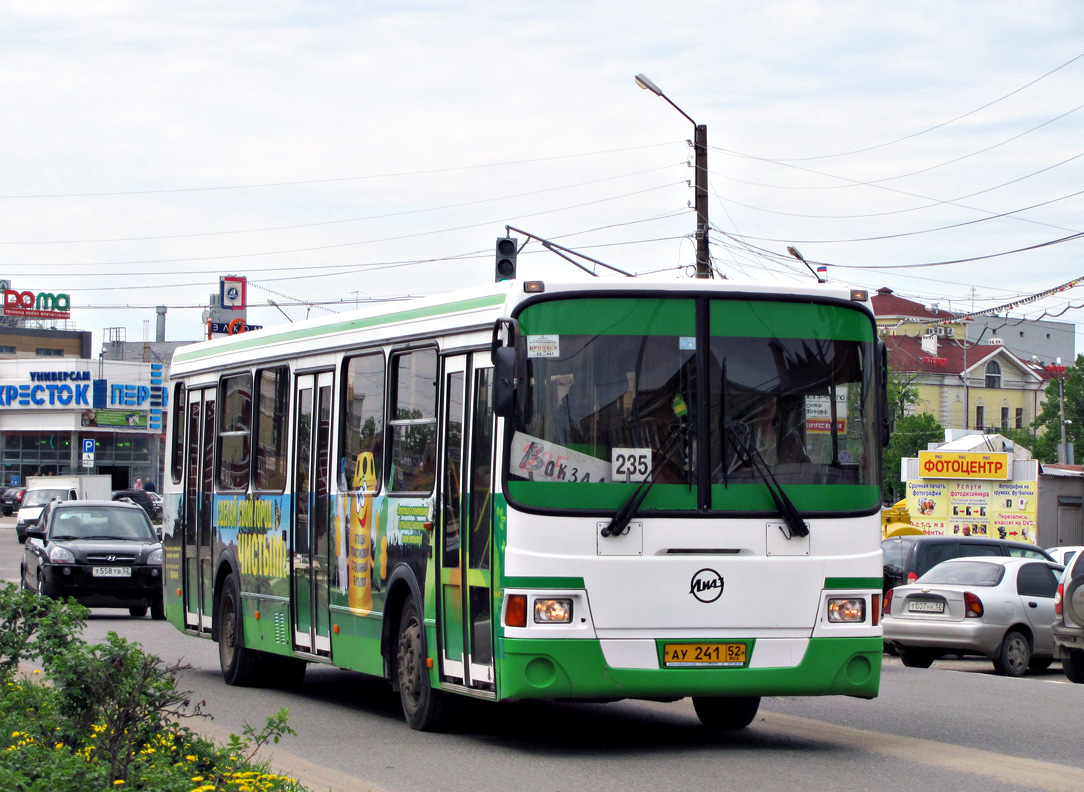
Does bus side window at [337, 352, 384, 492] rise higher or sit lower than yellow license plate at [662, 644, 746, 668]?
higher

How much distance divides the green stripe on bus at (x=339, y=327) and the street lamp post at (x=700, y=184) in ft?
42.2

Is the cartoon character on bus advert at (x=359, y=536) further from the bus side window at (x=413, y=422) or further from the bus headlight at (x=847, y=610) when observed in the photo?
the bus headlight at (x=847, y=610)

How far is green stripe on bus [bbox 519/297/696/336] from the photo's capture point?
9.51m

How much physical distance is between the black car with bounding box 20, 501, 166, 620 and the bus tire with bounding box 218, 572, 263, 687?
27.4 ft

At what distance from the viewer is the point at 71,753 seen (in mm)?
7246

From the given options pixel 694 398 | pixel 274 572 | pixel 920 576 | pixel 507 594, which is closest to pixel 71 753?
pixel 507 594

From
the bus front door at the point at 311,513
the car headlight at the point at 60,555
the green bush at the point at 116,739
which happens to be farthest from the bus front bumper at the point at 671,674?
the car headlight at the point at 60,555

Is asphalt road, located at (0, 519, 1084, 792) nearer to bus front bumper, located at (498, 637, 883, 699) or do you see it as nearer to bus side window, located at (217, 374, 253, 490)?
bus front bumper, located at (498, 637, 883, 699)

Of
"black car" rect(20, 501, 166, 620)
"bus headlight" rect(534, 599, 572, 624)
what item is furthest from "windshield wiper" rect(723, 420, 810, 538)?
"black car" rect(20, 501, 166, 620)

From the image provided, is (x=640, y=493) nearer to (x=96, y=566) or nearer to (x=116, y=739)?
(x=116, y=739)

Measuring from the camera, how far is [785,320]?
32.4 ft

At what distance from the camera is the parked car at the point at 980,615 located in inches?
738

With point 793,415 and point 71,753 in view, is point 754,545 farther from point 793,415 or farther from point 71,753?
point 71,753

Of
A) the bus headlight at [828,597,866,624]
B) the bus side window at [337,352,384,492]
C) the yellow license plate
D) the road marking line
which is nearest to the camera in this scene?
the road marking line
